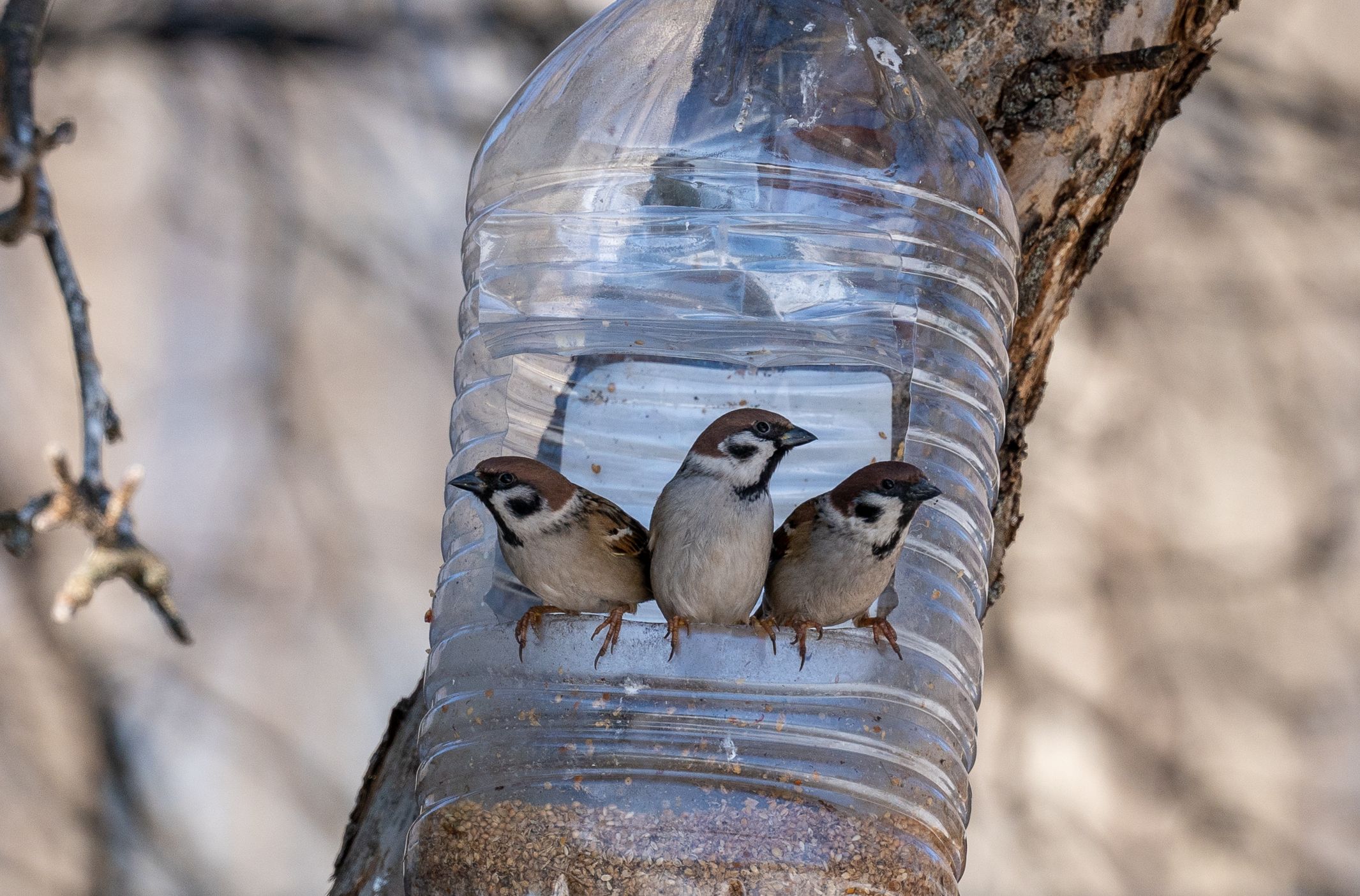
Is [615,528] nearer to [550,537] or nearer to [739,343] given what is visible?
[550,537]

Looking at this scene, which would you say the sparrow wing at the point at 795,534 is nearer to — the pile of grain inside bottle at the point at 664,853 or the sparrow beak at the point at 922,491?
the sparrow beak at the point at 922,491

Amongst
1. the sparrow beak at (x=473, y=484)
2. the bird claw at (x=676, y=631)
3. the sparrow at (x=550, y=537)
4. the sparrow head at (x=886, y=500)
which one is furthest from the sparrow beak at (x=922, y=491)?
the sparrow beak at (x=473, y=484)

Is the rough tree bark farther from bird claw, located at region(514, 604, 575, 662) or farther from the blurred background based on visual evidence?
the blurred background

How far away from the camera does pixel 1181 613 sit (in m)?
7.95

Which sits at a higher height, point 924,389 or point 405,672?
point 405,672

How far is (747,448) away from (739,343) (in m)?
0.95

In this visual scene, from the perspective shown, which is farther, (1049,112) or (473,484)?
(1049,112)

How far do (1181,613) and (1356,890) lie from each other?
5.18 ft

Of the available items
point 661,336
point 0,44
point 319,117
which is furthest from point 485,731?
point 319,117

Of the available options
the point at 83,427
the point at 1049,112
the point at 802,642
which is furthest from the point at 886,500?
the point at 83,427

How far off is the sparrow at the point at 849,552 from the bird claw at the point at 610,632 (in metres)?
0.28

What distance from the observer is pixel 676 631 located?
3.13 metres

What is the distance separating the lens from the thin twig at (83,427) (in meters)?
1.73

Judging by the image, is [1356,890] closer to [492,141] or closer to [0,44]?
[492,141]
